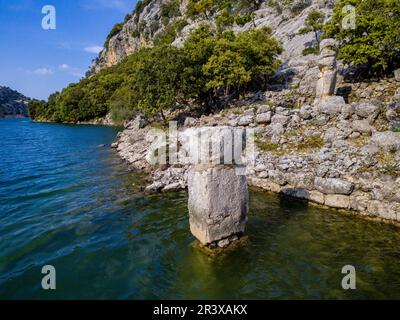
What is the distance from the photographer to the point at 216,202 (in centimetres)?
981

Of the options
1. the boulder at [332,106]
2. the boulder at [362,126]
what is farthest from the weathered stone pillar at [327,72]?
the boulder at [362,126]

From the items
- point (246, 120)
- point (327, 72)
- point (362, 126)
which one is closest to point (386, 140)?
point (362, 126)

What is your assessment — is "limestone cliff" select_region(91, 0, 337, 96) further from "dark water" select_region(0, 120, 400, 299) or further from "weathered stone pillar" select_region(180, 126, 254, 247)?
"weathered stone pillar" select_region(180, 126, 254, 247)

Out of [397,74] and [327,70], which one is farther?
[397,74]

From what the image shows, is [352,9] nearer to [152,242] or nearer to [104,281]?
[152,242]

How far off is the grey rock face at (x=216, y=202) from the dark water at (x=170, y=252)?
99cm

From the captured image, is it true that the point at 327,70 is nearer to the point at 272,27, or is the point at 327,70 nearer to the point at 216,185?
the point at 216,185

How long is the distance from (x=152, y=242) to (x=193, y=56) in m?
30.1

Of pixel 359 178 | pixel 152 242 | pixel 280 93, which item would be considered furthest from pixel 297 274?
pixel 280 93

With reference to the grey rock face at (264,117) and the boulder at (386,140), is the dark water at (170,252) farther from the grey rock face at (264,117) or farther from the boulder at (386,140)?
the grey rock face at (264,117)

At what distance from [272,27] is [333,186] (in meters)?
59.0

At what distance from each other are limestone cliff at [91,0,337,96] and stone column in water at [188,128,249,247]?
22.6 m

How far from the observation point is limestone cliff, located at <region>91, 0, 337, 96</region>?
3898cm

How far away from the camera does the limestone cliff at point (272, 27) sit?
39.0 m
